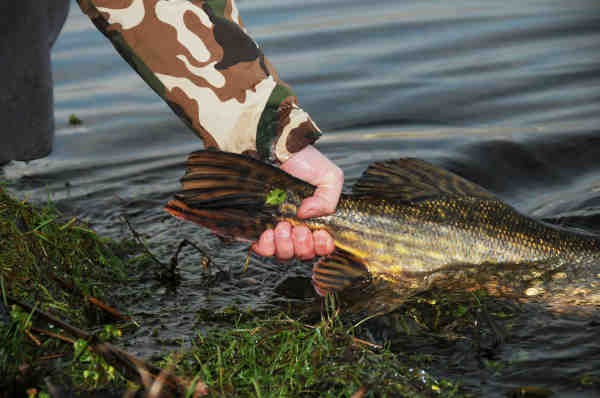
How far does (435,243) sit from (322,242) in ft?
2.16

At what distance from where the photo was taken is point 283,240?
3521 mm

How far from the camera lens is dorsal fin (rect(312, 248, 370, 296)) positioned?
3693mm

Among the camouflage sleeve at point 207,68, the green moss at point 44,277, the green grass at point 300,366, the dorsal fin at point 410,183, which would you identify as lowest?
the green moss at point 44,277

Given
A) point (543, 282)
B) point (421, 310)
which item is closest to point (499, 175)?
point (543, 282)

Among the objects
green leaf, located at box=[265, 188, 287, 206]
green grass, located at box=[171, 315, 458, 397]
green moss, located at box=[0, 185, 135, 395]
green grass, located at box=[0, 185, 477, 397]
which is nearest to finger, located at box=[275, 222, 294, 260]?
green leaf, located at box=[265, 188, 287, 206]

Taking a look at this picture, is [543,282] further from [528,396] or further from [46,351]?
[46,351]

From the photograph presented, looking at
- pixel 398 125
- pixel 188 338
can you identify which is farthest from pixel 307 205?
pixel 398 125

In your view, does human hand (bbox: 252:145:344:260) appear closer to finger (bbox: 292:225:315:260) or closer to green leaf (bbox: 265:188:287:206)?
finger (bbox: 292:225:315:260)

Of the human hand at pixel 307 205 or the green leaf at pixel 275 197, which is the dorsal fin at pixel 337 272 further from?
the green leaf at pixel 275 197

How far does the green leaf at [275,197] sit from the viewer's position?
136 inches

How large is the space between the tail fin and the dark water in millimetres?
544

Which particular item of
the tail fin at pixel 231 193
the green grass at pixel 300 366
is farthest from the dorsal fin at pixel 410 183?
the green grass at pixel 300 366

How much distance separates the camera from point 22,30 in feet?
14.1

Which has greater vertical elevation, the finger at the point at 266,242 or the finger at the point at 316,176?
the finger at the point at 316,176
